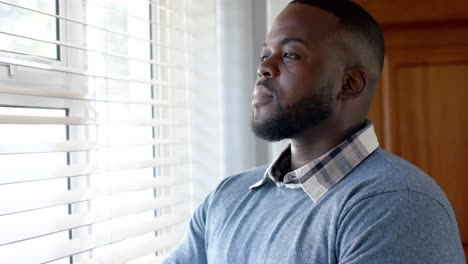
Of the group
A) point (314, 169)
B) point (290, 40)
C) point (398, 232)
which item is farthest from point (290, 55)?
point (398, 232)

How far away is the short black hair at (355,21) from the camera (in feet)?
4.37

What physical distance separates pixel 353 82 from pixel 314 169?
22 centimetres

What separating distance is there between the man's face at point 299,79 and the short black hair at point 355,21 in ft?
0.06

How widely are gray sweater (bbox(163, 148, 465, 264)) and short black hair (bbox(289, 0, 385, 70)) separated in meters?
0.27

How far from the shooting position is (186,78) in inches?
76.5

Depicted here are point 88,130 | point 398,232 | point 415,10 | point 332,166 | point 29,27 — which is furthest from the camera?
point 415,10

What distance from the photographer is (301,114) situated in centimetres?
130

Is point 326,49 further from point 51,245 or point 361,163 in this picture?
point 51,245

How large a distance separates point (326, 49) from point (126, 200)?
0.78 m

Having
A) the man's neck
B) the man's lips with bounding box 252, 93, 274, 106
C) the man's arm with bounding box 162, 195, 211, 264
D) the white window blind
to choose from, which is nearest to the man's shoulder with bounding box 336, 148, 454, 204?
the man's neck

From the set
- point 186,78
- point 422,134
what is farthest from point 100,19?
point 422,134

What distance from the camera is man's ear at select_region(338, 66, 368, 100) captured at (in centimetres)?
131

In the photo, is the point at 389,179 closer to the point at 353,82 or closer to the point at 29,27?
the point at 353,82

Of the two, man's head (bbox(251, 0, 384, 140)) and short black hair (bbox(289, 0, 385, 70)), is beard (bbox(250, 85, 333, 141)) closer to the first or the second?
man's head (bbox(251, 0, 384, 140))
